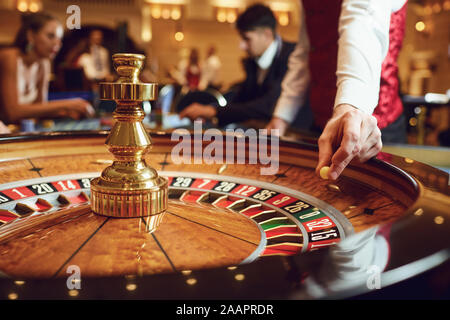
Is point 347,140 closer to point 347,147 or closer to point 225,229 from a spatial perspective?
point 347,147

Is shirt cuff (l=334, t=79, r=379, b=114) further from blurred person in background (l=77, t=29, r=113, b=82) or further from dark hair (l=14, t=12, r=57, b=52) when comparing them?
blurred person in background (l=77, t=29, r=113, b=82)

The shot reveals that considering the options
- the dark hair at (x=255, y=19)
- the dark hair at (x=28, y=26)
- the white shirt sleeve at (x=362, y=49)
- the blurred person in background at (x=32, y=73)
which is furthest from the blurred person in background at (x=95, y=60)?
the white shirt sleeve at (x=362, y=49)

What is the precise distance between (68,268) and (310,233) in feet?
1.42

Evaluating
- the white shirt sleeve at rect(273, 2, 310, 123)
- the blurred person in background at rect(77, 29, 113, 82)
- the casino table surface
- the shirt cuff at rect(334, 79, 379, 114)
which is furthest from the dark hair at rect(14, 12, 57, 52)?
the blurred person in background at rect(77, 29, 113, 82)

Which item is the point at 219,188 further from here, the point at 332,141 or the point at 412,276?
the point at 412,276

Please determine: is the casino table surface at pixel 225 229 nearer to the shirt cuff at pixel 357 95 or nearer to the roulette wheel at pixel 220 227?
the roulette wheel at pixel 220 227

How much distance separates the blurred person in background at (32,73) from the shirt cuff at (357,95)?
244 cm

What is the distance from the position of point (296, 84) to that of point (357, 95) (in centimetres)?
88

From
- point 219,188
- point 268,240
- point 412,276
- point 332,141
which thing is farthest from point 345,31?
point 412,276

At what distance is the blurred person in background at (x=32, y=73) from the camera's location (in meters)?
3.27

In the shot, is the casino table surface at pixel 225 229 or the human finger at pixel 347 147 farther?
the human finger at pixel 347 147

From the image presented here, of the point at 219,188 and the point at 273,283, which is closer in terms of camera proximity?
the point at 273,283

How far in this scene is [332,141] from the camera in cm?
88

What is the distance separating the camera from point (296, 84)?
1.89m
